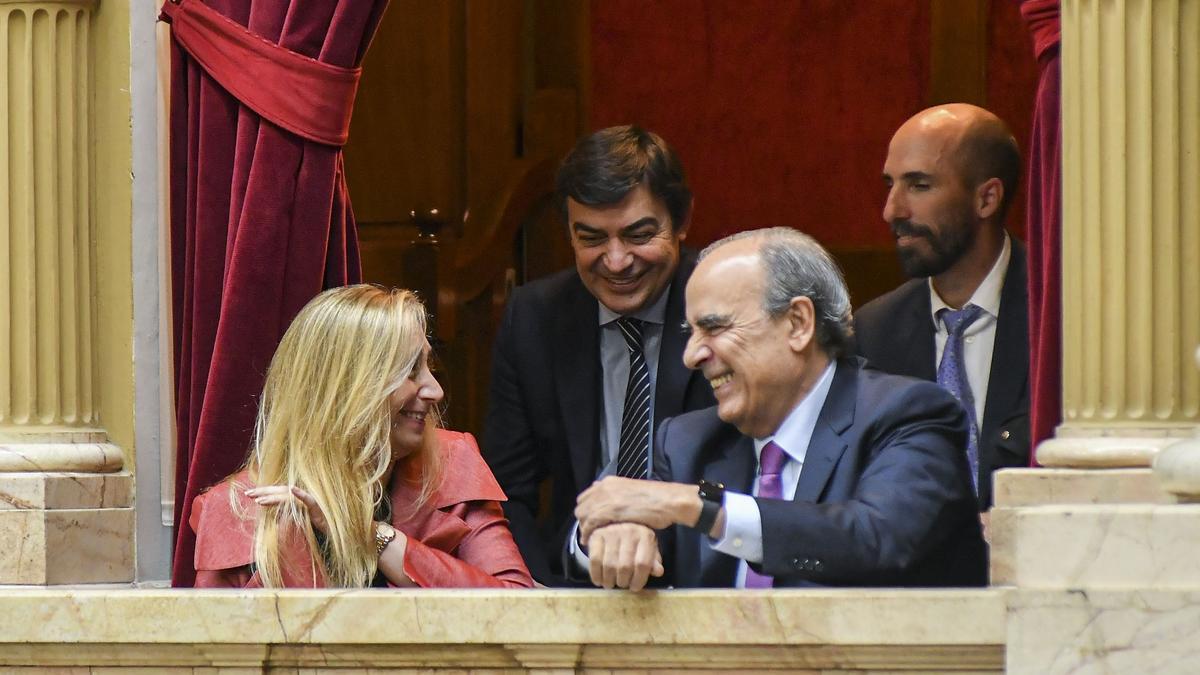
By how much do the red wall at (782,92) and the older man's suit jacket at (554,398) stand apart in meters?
2.25


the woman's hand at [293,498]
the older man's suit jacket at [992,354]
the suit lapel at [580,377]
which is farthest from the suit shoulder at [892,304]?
the woman's hand at [293,498]

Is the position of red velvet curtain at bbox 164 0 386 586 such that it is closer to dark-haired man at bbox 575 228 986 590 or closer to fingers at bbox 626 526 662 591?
dark-haired man at bbox 575 228 986 590

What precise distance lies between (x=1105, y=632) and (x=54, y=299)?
2.29 m

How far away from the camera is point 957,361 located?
14.8ft

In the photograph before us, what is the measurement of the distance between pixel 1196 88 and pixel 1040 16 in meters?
0.42

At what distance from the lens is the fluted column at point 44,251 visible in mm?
4305

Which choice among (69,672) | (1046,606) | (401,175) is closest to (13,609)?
(69,672)

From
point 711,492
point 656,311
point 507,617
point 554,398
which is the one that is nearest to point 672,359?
point 656,311

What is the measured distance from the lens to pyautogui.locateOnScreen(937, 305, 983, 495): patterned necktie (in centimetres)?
443

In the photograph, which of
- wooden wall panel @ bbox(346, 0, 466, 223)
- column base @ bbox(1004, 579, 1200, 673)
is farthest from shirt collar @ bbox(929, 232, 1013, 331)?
wooden wall panel @ bbox(346, 0, 466, 223)

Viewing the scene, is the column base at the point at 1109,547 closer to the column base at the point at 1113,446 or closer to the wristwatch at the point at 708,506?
the column base at the point at 1113,446

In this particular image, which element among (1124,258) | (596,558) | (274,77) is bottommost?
(596,558)

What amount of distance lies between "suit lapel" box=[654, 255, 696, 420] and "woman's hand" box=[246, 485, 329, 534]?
3.22 feet

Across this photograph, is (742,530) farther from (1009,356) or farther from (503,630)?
(1009,356)
